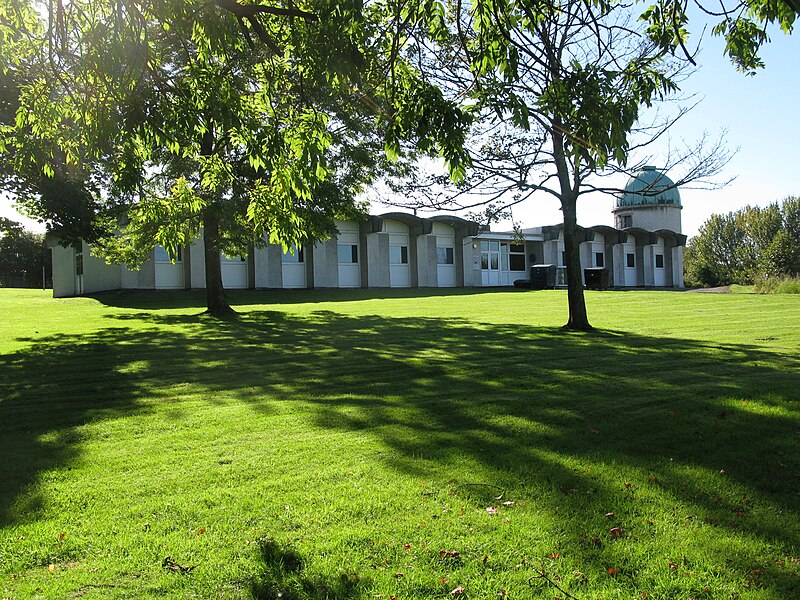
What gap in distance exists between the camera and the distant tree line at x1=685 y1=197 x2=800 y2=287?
214ft

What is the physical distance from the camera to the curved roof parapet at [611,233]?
48.3 m

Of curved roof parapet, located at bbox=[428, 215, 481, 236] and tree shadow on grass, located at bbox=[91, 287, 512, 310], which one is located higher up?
curved roof parapet, located at bbox=[428, 215, 481, 236]

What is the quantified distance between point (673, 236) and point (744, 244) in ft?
73.9

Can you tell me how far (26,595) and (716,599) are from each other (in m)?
3.55

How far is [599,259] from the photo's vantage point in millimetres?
51250

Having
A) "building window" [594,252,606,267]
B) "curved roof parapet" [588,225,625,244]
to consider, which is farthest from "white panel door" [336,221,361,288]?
"building window" [594,252,606,267]

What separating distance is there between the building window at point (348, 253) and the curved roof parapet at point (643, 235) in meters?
22.6

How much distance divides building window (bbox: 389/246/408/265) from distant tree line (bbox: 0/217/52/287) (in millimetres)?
40472

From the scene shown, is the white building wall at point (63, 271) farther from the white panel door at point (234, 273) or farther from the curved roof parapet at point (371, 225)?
the curved roof parapet at point (371, 225)

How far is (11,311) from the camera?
80.2 ft

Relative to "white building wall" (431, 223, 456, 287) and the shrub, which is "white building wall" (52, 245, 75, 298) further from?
the shrub

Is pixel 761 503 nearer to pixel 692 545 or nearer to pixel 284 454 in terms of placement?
pixel 692 545

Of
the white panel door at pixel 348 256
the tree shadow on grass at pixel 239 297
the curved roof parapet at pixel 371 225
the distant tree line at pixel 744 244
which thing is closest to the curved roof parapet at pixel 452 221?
the curved roof parapet at pixel 371 225

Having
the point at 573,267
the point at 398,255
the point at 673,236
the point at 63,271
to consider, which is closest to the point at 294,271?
the point at 398,255
